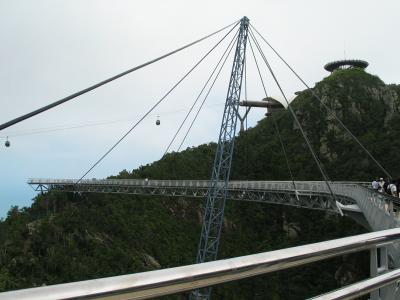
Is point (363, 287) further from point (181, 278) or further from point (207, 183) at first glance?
point (207, 183)

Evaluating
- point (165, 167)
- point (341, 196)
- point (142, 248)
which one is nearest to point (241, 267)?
point (341, 196)

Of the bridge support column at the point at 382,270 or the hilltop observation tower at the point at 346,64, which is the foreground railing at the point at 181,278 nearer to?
the bridge support column at the point at 382,270

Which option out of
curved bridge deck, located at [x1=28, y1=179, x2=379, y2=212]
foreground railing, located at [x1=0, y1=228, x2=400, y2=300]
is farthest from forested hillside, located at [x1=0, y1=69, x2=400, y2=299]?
foreground railing, located at [x1=0, y1=228, x2=400, y2=300]

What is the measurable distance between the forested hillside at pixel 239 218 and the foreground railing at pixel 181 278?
36750 mm

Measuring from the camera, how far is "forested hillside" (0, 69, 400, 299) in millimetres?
53562

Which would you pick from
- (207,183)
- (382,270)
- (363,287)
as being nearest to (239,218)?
(207,183)

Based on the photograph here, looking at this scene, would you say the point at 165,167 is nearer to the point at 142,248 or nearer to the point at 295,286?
the point at 142,248

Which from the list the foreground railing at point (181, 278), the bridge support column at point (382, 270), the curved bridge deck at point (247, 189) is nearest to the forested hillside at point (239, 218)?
the curved bridge deck at point (247, 189)

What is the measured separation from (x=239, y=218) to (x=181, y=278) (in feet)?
240

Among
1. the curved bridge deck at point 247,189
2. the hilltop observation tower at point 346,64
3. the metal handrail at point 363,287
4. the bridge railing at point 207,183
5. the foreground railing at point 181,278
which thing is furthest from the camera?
the hilltop observation tower at point 346,64

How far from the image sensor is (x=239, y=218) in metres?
74.2

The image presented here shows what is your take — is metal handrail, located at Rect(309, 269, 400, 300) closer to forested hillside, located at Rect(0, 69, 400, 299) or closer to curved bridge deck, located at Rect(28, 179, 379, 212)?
curved bridge deck, located at Rect(28, 179, 379, 212)

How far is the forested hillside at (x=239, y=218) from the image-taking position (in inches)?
2109

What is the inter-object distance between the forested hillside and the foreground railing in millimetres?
36750
